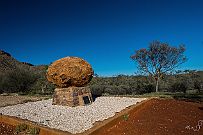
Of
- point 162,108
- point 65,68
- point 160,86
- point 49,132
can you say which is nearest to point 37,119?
point 49,132

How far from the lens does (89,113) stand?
8.82m

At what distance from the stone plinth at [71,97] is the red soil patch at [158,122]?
2.92 meters

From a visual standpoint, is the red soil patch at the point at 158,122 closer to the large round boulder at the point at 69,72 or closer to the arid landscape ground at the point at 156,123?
the arid landscape ground at the point at 156,123

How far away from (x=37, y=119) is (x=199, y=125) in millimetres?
5609

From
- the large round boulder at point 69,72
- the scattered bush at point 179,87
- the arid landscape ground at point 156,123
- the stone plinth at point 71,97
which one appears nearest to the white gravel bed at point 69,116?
the stone plinth at point 71,97

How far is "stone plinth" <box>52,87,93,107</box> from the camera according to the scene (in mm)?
10366

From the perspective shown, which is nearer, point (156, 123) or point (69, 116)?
point (156, 123)

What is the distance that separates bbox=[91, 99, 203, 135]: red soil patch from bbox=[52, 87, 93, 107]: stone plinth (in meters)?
2.92

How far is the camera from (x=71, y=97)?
1035cm

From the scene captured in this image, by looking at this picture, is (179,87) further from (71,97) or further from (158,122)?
(158,122)

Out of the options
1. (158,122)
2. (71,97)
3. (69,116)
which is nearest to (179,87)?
(71,97)

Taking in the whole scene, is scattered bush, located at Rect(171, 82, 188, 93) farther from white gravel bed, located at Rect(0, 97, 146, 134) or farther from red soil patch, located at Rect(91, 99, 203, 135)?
white gravel bed, located at Rect(0, 97, 146, 134)

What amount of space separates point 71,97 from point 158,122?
4.80m

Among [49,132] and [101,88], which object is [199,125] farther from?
[101,88]
